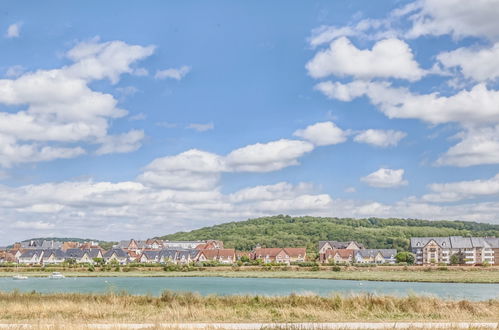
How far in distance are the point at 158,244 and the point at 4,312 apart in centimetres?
14927

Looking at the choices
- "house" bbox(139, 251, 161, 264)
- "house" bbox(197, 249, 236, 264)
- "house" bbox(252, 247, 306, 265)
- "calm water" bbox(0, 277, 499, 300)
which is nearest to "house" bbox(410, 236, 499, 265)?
"house" bbox(252, 247, 306, 265)

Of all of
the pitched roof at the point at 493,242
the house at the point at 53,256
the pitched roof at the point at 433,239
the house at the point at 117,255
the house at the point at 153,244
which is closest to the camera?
the pitched roof at the point at 433,239

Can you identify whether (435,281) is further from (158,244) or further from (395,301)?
(158,244)

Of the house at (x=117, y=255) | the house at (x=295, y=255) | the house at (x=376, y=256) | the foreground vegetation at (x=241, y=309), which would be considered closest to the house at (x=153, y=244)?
the house at (x=117, y=255)

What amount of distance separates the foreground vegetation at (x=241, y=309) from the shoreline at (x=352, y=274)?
41.3m

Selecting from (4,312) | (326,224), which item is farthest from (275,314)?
(326,224)

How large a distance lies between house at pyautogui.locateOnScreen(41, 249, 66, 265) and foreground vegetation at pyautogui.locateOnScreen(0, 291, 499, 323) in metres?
115

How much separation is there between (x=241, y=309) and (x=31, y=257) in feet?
413

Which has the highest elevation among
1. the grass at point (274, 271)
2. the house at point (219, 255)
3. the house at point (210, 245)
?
the house at point (210, 245)

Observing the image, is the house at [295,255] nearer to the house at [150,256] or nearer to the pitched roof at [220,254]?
the pitched roof at [220,254]

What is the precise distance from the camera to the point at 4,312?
67.6ft

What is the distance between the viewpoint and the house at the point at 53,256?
433ft

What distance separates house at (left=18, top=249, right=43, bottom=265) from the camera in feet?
438

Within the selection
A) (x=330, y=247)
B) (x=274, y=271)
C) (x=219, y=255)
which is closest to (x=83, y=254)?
(x=219, y=255)
